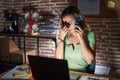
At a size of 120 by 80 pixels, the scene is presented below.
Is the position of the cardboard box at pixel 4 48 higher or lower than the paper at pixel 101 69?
higher

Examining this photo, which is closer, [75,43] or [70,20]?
[75,43]

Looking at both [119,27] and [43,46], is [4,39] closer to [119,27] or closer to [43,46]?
[43,46]

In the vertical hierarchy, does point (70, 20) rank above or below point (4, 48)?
above

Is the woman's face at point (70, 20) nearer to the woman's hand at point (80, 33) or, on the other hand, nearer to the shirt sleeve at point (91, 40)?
the woman's hand at point (80, 33)

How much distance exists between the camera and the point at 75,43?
2.12m

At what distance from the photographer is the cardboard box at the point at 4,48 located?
343 cm

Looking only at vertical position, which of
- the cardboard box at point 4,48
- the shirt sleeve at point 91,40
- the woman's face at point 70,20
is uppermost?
the woman's face at point 70,20

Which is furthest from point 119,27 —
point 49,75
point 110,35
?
point 49,75

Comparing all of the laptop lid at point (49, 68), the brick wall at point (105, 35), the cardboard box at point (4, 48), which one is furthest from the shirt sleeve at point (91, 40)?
the cardboard box at point (4, 48)

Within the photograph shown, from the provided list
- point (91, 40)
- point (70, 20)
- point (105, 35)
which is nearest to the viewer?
point (91, 40)

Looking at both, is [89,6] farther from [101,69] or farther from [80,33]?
[80,33]

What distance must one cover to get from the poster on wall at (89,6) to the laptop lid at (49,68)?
225 centimetres

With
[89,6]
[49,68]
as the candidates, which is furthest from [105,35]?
[49,68]

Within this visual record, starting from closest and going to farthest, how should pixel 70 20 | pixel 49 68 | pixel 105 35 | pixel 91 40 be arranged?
pixel 49 68
pixel 91 40
pixel 70 20
pixel 105 35
